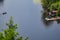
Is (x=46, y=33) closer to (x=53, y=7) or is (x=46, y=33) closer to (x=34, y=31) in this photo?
(x=34, y=31)

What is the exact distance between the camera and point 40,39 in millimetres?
20297

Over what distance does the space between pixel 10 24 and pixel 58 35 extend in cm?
1332

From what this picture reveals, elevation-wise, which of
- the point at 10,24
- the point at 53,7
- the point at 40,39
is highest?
the point at 53,7

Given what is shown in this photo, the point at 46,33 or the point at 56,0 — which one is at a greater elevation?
the point at 56,0

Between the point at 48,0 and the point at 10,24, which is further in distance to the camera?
the point at 48,0

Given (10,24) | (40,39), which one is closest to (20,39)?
(10,24)

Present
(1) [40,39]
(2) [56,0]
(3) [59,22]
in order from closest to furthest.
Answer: (1) [40,39] < (3) [59,22] < (2) [56,0]

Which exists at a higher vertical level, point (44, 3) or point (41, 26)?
point (44, 3)

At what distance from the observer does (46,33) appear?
22031 millimetres

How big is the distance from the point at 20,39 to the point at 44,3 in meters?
30.4

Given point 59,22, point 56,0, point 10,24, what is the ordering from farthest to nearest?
point 56,0
point 59,22
point 10,24

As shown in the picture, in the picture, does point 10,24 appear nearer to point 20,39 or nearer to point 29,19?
point 20,39

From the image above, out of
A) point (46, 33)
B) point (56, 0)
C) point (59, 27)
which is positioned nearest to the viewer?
point (46, 33)

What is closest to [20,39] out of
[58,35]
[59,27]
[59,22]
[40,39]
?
[40,39]
